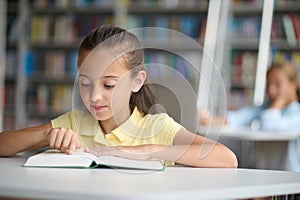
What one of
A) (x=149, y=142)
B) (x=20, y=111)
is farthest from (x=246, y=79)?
(x=149, y=142)

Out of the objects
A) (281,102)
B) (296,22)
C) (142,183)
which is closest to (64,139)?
(142,183)

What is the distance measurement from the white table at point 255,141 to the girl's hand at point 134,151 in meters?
2.23

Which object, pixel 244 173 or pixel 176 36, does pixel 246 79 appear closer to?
pixel 176 36

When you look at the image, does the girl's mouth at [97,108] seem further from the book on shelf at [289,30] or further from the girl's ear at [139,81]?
the book on shelf at [289,30]

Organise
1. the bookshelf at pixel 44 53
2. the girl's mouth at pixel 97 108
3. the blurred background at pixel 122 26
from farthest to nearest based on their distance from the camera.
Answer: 1. the bookshelf at pixel 44 53
2. the blurred background at pixel 122 26
3. the girl's mouth at pixel 97 108

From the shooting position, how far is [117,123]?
5.87 feet

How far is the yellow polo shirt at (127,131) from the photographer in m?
1.74

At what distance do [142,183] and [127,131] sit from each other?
555mm

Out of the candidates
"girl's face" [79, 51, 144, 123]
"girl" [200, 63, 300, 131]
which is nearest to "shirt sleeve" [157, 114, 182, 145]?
"girl's face" [79, 51, 144, 123]

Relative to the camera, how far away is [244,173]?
1534 mm

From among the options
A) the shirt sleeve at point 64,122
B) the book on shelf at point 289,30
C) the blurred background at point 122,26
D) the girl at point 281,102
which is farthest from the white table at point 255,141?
the shirt sleeve at point 64,122

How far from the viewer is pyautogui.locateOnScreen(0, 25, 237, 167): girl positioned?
1581 mm

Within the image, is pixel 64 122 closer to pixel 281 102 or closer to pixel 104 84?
pixel 104 84

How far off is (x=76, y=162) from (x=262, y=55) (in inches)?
172
